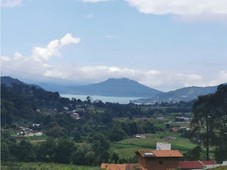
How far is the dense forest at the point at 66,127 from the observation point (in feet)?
185

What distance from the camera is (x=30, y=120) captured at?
9969 centimetres

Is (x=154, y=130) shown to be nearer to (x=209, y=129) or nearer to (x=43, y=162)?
(x=43, y=162)

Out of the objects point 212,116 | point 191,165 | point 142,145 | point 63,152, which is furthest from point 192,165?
point 142,145

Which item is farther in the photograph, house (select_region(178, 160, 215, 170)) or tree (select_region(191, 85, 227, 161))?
tree (select_region(191, 85, 227, 161))

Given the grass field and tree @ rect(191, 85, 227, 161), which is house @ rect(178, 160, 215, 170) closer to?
tree @ rect(191, 85, 227, 161)

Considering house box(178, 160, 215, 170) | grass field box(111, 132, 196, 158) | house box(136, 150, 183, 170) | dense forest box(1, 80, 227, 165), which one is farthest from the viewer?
grass field box(111, 132, 196, 158)

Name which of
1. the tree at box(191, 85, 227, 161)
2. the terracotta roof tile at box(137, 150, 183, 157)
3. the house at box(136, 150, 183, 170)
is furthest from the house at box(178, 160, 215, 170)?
the tree at box(191, 85, 227, 161)

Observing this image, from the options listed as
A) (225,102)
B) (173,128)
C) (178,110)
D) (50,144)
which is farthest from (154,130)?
(178,110)

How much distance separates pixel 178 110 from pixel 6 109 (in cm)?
7007

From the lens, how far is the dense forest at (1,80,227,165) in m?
56.2

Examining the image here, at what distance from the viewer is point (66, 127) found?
301 feet

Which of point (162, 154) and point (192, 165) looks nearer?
point (162, 154)

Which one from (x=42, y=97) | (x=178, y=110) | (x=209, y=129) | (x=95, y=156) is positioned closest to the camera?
(x=209, y=129)

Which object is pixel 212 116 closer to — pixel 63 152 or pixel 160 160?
pixel 160 160
